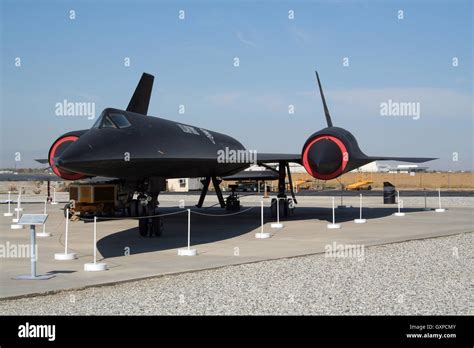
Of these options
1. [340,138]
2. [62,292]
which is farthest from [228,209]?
[62,292]

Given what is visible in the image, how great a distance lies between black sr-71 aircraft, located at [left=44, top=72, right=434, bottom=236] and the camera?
1055 cm

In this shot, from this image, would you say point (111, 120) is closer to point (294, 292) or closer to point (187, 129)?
point (187, 129)

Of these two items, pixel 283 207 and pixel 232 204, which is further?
pixel 232 204

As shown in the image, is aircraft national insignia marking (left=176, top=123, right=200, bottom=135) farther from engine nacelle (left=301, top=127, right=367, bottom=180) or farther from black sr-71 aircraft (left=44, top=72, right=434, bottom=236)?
engine nacelle (left=301, top=127, right=367, bottom=180)

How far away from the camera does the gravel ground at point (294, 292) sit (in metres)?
6.34

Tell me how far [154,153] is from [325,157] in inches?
212

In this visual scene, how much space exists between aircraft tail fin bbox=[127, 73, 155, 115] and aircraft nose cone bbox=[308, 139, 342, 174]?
18.9ft

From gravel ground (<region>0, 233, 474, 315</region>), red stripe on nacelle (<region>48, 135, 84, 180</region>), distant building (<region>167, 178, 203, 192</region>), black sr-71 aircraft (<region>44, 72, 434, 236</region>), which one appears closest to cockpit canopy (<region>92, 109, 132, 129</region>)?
black sr-71 aircraft (<region>44, 72, 434, 236</region>)

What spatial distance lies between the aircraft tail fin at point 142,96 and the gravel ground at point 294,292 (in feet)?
31.3

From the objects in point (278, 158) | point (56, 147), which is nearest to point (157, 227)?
point (56, 147)

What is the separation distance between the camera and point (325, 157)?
50.6 feet

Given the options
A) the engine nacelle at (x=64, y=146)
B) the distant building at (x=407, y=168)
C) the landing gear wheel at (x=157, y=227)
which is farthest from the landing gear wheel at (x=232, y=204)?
the distant building at (x=407, y=168)
